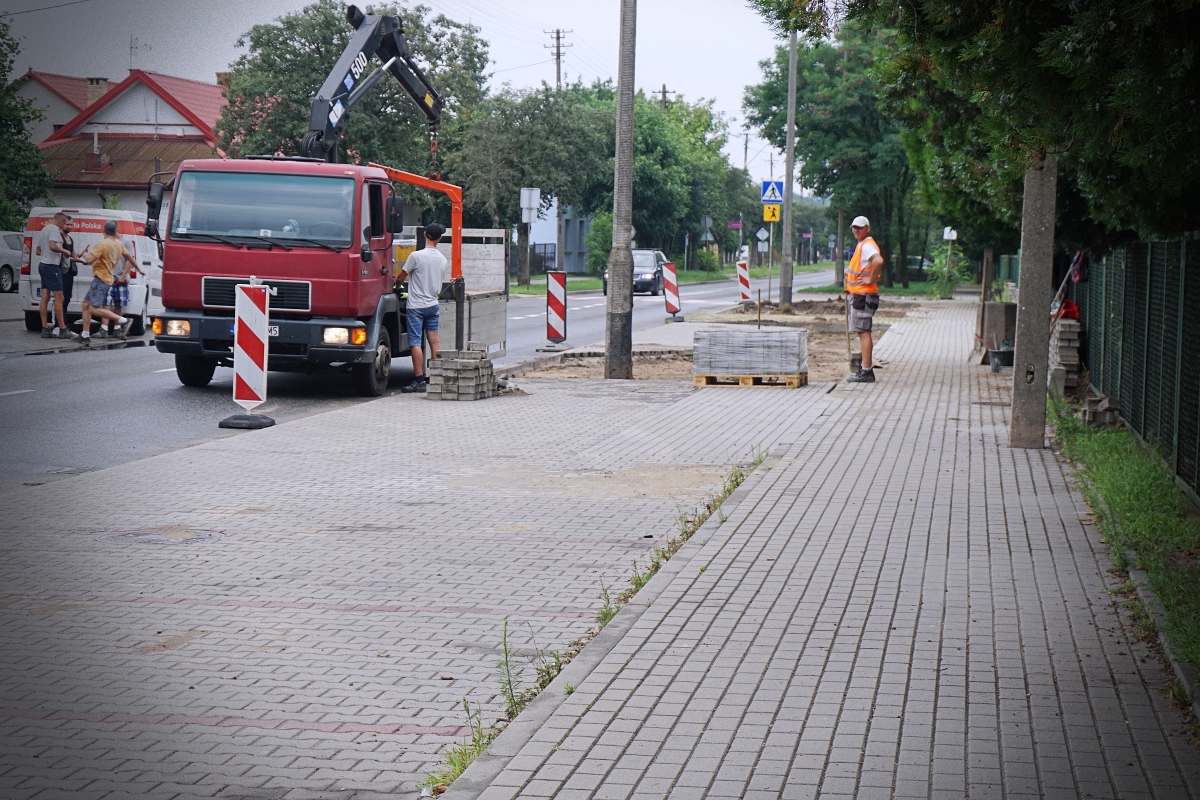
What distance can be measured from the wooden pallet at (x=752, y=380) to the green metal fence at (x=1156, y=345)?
3651 millimetres

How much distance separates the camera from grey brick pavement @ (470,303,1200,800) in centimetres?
413

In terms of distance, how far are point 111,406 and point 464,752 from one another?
11.0 meters

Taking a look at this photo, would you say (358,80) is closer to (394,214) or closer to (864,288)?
(394,214)

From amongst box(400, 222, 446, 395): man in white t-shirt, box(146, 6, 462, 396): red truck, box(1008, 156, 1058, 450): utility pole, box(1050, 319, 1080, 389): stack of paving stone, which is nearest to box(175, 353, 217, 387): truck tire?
box(146, 6, 462, 396): red truck

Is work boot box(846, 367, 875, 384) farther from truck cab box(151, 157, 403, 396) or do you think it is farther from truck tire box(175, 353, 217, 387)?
truck tire box(175, 353, 217, 387)

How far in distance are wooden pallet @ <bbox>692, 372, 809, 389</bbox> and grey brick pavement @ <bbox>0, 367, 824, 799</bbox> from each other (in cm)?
450

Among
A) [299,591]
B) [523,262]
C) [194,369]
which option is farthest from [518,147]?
[299,591]

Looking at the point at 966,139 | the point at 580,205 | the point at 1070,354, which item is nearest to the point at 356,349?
the point at 966,139

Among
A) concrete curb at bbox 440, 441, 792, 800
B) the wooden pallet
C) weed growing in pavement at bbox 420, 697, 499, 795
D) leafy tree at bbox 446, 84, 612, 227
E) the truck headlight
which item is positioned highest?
leafy tree at bbox 446, 84, 612, 227

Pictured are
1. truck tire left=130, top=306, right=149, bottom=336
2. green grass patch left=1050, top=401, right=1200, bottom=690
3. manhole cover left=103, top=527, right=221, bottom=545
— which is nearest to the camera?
green grass patch left=1050, top=401, right=1200, bottom=690

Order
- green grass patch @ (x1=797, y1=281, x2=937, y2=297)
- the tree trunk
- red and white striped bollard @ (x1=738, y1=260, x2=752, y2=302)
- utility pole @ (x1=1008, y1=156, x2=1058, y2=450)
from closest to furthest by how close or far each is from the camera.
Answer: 1. utility pole @ (x1=1008, y1=156, x2=1058, y2=450)
2. red and white striped bollard @ (x1=738, y1=260, x2=752, y2=302)
3. green grass patch @ (x1=797, y1=281, x2=937, y2=297)
4. the tree trunk

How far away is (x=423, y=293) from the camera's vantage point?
15898 mm

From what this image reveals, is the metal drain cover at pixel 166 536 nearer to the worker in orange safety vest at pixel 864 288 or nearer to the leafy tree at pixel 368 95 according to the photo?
the worker in orange safety vest at pixel 864 288

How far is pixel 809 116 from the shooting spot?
56.1 meters
